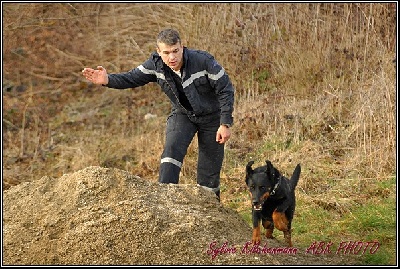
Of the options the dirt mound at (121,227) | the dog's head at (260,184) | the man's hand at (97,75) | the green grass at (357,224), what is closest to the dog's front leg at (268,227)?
the dirt mound at (121,227)

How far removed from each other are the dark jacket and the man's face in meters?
0.15

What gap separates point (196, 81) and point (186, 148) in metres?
0.64

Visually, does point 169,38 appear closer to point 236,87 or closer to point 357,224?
point 357,224

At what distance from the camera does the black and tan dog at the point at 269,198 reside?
5.79 m

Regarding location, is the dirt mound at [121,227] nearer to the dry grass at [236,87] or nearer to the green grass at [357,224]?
the green grass at [357,224]

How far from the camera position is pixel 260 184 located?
5781mm

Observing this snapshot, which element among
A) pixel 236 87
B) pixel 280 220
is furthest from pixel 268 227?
pixel 236 87

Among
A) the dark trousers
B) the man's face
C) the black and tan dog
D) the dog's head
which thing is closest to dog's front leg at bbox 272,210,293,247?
the black and tan dog

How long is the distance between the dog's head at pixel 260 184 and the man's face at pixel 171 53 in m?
1.27

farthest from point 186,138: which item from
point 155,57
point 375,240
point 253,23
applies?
point 253,23

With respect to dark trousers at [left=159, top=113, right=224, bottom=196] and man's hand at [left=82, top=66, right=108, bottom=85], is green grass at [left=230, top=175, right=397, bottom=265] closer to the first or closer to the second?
dark trousers at [left=159, top=113, right=224, bottom=196]

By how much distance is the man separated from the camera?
659cm

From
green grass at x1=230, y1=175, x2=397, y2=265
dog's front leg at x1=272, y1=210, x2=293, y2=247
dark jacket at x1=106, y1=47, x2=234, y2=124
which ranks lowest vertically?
green grass at x1=230, y1=175, x2=397, y2=265

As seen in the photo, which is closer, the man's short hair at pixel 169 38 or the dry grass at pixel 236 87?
the man's short hair at pixel 169 38
